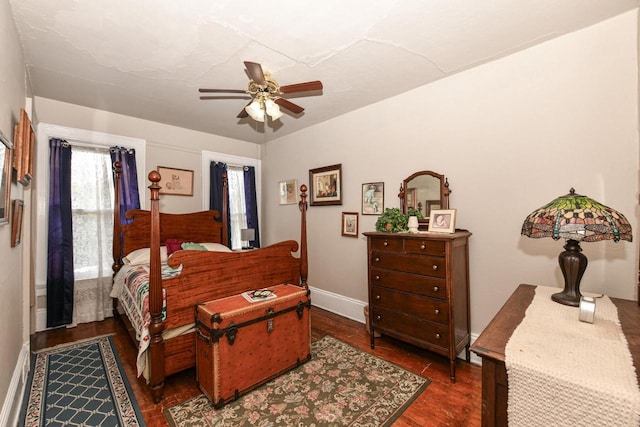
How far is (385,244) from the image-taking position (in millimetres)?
2580

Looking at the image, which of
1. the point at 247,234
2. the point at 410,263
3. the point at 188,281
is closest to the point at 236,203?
the point at 247,234

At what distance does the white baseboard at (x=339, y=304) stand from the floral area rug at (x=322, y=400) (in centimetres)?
95

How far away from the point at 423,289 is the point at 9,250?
10.2 feet

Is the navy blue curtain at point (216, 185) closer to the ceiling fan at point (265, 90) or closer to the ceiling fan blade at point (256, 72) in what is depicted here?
the ceiling fan at point (265, 90)

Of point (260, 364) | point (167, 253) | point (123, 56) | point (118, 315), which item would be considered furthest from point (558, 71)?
point (118, 315)

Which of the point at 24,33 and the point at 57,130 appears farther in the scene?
the point at 57,130

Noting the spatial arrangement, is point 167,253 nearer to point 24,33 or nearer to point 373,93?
point 24,33

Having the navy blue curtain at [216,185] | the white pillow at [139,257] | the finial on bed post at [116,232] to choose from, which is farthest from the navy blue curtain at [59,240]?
the navy blue curtain at [216,185]

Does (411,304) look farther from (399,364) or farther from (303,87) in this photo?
(303,87)

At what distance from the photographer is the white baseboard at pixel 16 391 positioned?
158cm

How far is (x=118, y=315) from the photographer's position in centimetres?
348

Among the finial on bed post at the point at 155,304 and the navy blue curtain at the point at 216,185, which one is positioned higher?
the navy blue curtain at the point at 216,185

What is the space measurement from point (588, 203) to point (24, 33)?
389 centimetres

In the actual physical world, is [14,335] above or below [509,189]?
below
